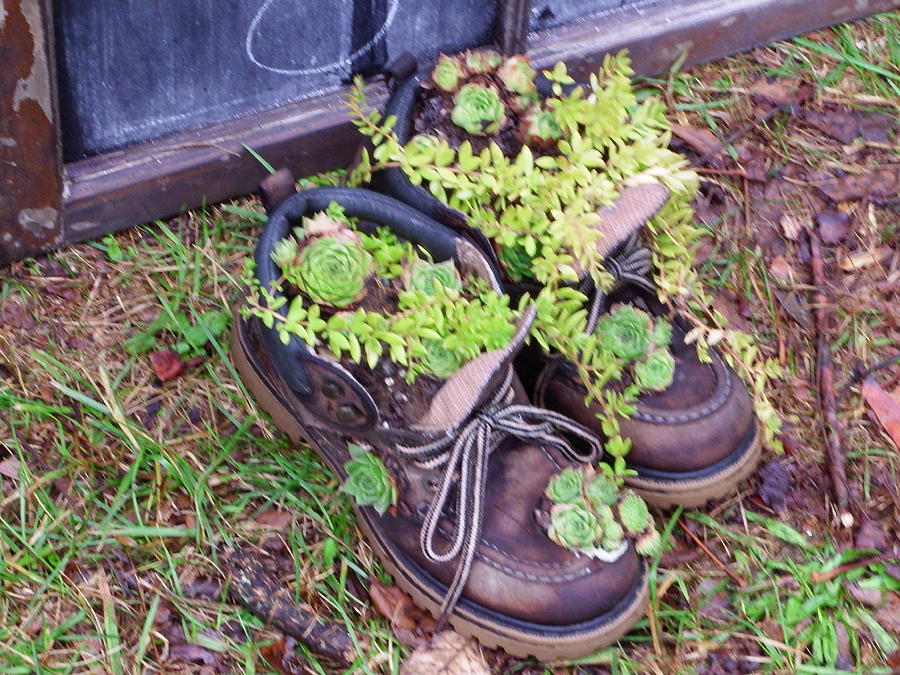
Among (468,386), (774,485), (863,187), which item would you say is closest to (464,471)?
(468,386)

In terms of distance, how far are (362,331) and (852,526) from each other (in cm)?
112

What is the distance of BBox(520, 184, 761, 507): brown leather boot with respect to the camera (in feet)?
6.28

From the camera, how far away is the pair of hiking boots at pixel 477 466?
1705mm

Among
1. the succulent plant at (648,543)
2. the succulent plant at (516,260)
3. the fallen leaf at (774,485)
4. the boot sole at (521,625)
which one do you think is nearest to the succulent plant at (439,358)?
the succulent plant at (516,260)

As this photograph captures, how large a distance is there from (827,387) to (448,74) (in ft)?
3.60

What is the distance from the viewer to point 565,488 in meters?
1.75

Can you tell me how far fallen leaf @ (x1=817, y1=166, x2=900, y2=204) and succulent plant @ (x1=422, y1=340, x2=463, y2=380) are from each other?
4.59ft

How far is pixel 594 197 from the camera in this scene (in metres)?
1.78

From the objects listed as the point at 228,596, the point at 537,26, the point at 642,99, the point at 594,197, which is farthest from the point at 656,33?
the point at 228,596

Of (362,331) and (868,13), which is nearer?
(362,331)

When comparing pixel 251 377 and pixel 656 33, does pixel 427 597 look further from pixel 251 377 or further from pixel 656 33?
pixel 656 33

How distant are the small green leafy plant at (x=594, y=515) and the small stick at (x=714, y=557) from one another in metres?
0.22

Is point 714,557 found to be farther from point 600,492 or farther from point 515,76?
point 515,76

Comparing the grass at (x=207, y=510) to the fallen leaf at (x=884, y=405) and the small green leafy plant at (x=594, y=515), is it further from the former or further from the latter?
the small green leafy plant at (x=594, y=515)
